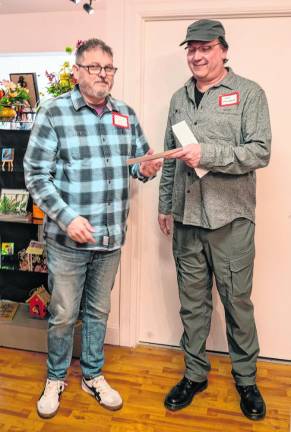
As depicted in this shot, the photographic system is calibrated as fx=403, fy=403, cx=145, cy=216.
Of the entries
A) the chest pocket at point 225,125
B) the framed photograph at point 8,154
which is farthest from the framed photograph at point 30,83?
the chest pocket at point 225,125

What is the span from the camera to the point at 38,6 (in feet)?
12.5

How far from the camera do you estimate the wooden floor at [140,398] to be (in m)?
1.71

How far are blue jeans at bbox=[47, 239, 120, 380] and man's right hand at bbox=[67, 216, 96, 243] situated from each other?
0.14 m

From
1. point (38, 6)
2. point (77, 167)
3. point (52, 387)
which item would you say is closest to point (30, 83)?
point (77, 167)

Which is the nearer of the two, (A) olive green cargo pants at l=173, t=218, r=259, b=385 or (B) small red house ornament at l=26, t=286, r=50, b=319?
(A) olive green cargo pants at l=173, t=218, r=259, b=385

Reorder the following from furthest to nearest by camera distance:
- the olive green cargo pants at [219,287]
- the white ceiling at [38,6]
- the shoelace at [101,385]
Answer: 1. the white ceiling at [38,6]
2. the shoelace at [101,385]
3. the olive green cargo pants at [219,287]

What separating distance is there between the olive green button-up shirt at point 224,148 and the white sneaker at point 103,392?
2.79ft

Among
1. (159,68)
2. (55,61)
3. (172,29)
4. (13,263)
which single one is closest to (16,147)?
(13,263)

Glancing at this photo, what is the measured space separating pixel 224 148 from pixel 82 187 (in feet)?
1.90

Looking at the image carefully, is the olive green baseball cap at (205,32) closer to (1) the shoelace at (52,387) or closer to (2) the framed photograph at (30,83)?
(2) the framed photograph at (30,83)

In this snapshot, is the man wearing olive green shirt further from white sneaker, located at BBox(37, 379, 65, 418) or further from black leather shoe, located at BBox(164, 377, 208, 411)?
white sneaker, located at BBox(37, 379, 65, 418)

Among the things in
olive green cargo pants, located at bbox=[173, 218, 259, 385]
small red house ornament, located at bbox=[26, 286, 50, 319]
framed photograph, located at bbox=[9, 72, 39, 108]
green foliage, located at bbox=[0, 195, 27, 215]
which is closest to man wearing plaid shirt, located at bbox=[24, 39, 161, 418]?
olive green cargo pants, located at bbox=[173, 218, 259, 385]

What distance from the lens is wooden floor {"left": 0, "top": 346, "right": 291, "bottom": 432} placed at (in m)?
1.71

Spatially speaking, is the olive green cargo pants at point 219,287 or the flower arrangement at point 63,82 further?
the flower arrangement at point 63,82
